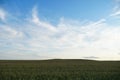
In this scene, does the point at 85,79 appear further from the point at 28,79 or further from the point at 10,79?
the point at 10,79

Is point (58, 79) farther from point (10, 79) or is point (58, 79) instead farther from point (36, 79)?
point (10, 79)

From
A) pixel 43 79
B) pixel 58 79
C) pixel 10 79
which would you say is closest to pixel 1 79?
pixel 10 79

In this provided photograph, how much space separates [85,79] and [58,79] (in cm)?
238

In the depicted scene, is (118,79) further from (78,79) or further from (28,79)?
(28,79)

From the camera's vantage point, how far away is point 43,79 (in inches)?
768

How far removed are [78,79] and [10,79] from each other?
5.93 m

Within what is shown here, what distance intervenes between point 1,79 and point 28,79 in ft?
8.11

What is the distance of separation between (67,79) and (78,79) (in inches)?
40.2

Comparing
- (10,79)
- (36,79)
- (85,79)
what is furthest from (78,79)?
(10,79)

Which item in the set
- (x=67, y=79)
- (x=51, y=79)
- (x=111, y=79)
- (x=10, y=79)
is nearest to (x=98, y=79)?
(x=111, y=79)

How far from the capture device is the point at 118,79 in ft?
65.2

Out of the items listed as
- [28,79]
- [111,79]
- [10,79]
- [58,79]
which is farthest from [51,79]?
[111,79]

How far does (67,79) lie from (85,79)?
62.8 inches

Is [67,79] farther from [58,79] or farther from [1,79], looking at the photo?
[1,79]
